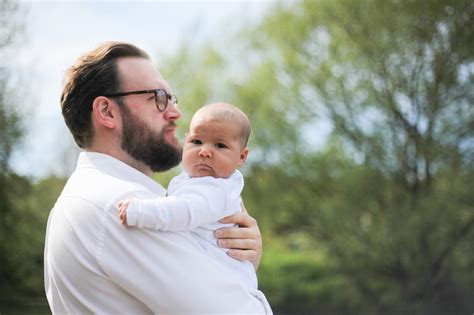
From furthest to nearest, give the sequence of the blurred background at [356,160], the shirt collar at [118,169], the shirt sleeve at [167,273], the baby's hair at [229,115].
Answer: the blurred background at [356,160] → the baby's hair at [229,115] → the shirt collar at [118,169] → the shirt sleeve at [167,273]

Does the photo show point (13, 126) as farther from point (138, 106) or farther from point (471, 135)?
point (138, 106)

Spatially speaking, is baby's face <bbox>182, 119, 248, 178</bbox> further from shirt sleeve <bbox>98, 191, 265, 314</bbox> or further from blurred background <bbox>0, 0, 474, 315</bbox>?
blurred background <bbox>0, 0, 474, 315</bbox>

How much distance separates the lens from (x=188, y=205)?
78.2 inches

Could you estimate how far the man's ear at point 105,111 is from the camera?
2318 millimetres

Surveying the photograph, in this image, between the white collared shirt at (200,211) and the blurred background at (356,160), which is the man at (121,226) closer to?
the white collared shirt at (200,211)

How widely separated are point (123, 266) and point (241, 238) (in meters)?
0.41

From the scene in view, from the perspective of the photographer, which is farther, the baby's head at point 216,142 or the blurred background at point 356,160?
the blurred background at point 356,160

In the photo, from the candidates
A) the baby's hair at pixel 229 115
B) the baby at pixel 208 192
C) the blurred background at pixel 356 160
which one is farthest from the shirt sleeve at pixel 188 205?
the blurred background at pixel 356 160

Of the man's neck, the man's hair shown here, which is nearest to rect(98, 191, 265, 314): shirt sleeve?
the man's neck

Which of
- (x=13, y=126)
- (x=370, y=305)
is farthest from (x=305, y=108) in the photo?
(x=13, y=126)

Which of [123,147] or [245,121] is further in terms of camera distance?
[245,121]

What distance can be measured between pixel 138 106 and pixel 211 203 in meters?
0.49

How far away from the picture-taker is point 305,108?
1794 centimetres

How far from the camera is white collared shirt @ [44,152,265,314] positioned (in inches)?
74.3
